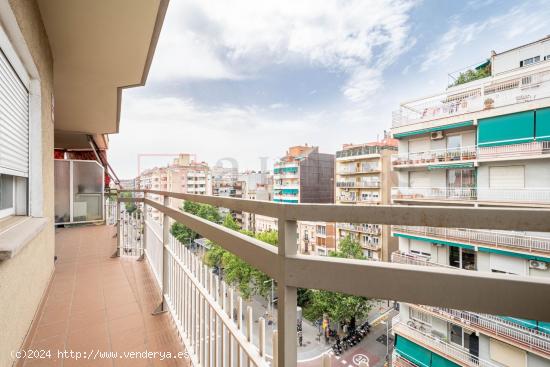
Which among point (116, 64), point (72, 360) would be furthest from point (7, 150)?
point (116, 64)

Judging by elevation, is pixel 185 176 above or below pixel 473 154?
above

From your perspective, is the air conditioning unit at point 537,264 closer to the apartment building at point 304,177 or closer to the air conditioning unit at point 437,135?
the air conditioning unit at point 437,135

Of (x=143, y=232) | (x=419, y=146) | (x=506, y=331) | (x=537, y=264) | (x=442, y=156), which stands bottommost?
(x=506, y=331)

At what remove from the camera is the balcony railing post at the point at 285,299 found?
0.60 meters

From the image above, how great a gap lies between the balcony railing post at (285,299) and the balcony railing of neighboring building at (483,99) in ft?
21.6

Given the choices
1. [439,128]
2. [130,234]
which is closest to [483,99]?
[439,128]

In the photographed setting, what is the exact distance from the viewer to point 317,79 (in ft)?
71.5

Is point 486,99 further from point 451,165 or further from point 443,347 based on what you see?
point 443,347

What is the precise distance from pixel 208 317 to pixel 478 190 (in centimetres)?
634

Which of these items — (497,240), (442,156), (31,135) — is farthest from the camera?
(442,156)

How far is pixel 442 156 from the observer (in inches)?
225

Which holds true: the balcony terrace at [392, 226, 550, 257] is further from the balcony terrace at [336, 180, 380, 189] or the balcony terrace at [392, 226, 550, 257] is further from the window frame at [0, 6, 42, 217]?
the balcony terrace at [336, 180, 380, 189]

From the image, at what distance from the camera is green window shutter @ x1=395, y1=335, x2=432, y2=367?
5.09 m

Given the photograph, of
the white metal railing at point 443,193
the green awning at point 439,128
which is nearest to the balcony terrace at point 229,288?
the white metal railing at point 443,193
